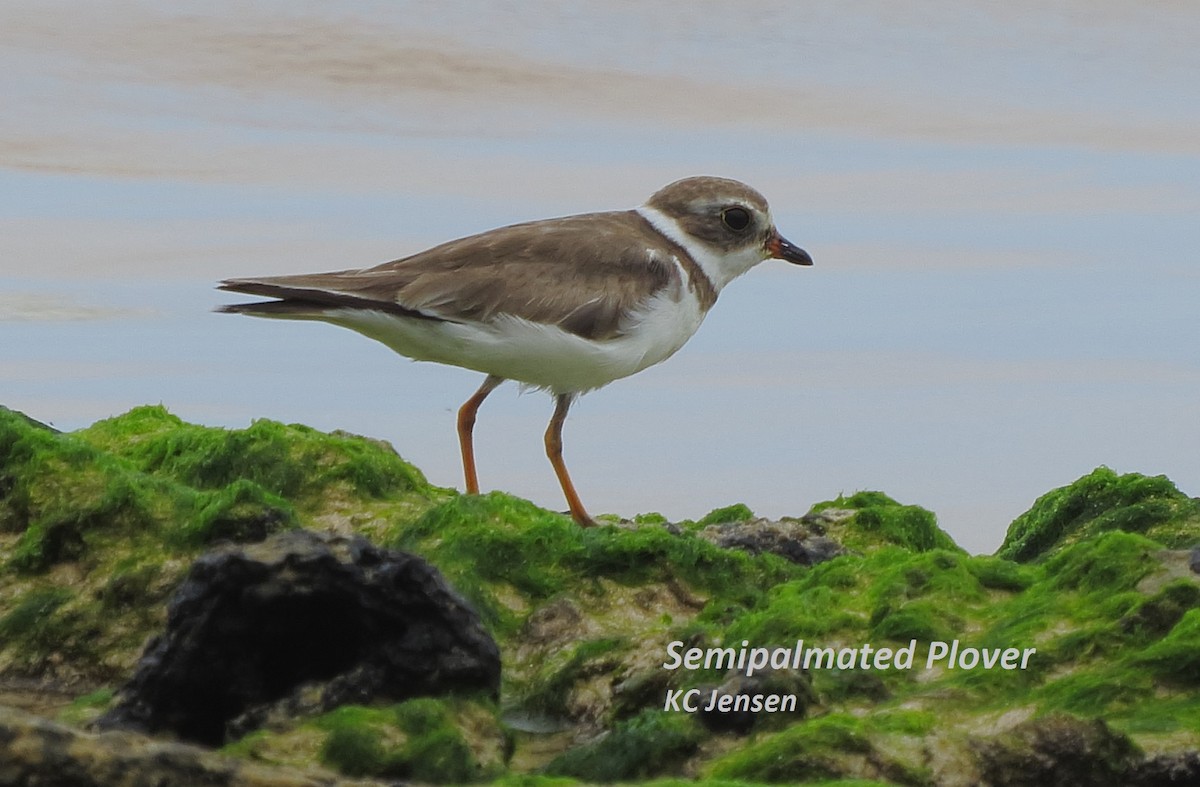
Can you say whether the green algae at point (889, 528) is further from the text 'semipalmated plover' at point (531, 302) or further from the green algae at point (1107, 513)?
the text 'semipalmated plover' at point (531, 302)

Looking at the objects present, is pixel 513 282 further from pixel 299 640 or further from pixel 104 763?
pixel 104 763

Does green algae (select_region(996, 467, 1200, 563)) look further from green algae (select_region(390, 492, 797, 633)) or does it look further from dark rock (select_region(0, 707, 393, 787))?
dark rock (select_region(0, 707, 393, 787))

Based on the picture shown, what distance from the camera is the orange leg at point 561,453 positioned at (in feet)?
39.4

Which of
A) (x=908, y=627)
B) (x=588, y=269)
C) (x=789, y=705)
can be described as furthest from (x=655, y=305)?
(x=789, y=705)

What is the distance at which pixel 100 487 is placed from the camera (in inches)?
394

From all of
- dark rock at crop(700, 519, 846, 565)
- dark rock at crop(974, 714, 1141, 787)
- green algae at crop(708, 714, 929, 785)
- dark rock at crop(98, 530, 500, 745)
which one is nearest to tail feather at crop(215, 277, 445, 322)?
dark rock at crop(700, 519, 846, 565)

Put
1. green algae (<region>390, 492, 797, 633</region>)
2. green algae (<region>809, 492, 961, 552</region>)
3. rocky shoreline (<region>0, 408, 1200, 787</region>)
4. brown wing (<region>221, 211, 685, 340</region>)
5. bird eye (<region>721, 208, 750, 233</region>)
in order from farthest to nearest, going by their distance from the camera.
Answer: bird eye (<region>721, 208, 750, 233</region>) < green algae (<region>809, 492, 961, 552</region>) < brown wing (<region>221, 211, 685, 340</region>) < green algae (<region>390, 492, 797, 633</region>) < rocky shoreline (<region>0, 408, 1200, 787</region>)

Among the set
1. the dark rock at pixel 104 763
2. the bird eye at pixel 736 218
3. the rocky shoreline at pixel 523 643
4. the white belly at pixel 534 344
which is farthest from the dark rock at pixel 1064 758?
the bird eye at pixel 736 218

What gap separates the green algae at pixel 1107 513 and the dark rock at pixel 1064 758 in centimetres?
364

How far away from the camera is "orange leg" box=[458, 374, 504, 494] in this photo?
489 inches

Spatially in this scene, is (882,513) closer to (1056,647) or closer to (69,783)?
(1056,647)

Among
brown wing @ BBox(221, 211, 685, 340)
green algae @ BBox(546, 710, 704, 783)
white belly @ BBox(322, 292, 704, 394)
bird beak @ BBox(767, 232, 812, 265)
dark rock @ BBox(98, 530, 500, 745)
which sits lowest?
green algae @ BBox(546, 710, 704, 783)

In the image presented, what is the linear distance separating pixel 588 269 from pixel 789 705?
16.1 feet

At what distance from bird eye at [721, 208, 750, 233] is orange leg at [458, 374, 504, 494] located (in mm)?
2046
